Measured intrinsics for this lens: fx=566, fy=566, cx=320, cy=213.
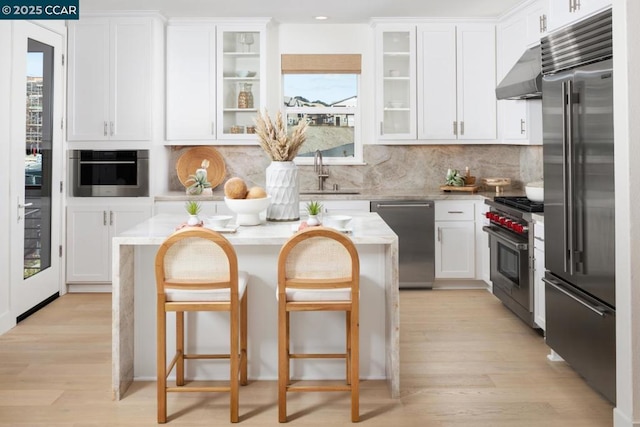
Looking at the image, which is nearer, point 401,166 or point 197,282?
point 197,282

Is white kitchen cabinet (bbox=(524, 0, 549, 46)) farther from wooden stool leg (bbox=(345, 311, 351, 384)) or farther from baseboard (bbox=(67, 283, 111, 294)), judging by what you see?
baseboard (bbox=(67, 283, 111, 294))

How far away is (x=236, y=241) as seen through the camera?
282cm

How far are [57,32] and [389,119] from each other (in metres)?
3.18

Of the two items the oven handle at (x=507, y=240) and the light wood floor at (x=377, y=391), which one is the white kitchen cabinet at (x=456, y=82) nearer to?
the oven handle at (x=507, y=240)

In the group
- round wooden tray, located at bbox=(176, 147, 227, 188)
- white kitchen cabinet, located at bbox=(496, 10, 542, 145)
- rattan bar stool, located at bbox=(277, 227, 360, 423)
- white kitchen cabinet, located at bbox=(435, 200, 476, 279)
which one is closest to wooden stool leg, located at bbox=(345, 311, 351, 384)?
rattan bar stool, located at bbox=(277, 227, 360, 423)

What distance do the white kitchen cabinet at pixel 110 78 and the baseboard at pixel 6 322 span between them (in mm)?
1796

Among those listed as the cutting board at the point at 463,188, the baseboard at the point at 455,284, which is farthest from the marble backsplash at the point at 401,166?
the baseboard at the point at 455,284

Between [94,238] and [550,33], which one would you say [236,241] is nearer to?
[550,33]

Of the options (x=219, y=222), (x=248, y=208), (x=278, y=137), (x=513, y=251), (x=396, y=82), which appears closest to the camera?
(x=219, y=222)

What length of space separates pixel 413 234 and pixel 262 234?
275 centimetres

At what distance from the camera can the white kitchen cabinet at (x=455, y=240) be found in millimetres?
5445

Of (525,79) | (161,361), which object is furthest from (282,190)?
(525,79)

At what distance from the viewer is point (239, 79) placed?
18.4ft

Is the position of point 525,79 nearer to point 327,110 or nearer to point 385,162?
point 385,162
